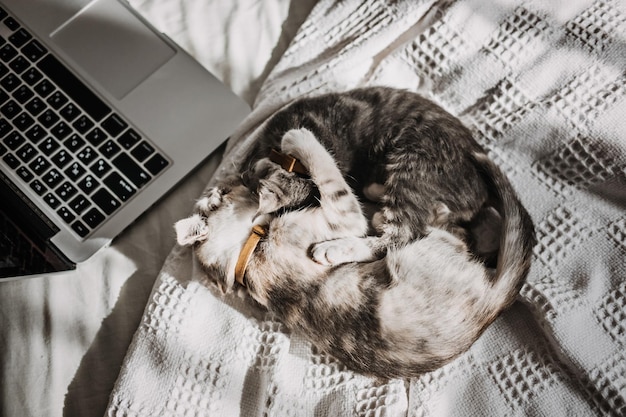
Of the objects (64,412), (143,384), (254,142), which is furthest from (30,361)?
(254,142)

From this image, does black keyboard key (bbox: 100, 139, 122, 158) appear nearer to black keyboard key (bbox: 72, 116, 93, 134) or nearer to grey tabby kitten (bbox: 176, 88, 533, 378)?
black keyboard key (bbox: 72, 116, 93, 134)

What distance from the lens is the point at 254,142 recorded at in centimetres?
115

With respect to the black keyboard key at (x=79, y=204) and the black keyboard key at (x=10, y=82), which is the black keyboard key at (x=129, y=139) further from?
the black keyboard key at (x=10, y=82)

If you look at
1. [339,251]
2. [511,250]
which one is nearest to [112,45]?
[339,251]

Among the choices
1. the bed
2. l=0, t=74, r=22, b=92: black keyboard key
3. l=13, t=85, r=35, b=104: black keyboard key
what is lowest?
the bed

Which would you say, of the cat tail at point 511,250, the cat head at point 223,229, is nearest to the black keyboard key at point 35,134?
the cat head at point 223,229

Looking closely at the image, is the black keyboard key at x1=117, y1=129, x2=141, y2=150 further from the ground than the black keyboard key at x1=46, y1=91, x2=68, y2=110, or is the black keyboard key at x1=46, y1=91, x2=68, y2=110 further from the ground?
the black keyboard key at x1=46, y1=91, x2=68, y2=110

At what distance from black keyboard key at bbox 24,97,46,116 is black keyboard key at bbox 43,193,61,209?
Result: 0.20 m

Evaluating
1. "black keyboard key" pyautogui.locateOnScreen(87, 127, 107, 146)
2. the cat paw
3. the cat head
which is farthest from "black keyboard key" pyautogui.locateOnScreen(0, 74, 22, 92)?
the cat paw

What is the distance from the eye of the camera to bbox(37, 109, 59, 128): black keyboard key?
1079 mm

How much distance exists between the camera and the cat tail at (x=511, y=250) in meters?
0.98

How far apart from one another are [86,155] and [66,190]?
0.29 feet

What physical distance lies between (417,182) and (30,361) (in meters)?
0.94

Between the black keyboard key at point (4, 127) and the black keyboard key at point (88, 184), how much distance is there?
210 mm
